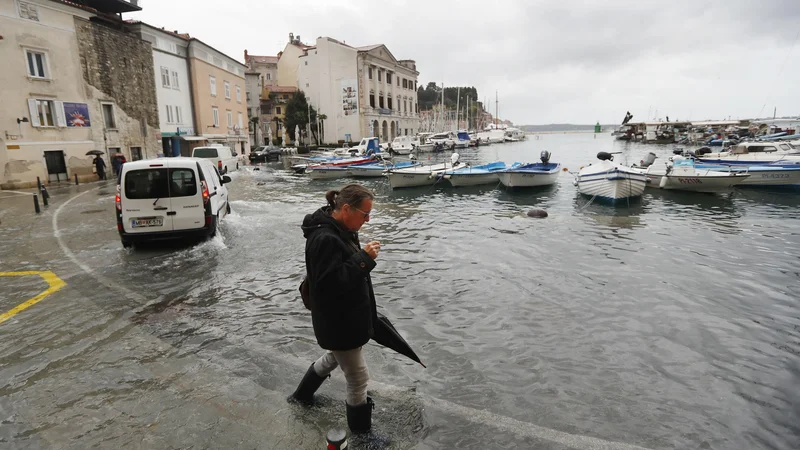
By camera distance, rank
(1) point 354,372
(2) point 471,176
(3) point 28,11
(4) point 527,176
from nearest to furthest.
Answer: (1) point 354,372, (4) point 527,176, (3) point 28,11, (2) point 471,176

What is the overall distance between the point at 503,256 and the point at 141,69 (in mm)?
33362

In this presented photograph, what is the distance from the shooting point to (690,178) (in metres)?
19.9

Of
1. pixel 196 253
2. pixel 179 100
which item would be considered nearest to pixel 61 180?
pixel 179 100

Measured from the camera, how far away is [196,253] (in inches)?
384

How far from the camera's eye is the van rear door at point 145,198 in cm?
923

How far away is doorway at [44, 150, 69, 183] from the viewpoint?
2494 cm

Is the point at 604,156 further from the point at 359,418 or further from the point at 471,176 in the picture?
the point at 359,418

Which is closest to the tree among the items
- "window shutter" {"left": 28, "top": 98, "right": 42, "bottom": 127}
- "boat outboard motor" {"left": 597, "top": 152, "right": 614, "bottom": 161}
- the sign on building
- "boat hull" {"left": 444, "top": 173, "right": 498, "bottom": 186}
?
the sign on building

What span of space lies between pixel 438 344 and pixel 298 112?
216 ft

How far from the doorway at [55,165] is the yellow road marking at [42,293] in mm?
20995

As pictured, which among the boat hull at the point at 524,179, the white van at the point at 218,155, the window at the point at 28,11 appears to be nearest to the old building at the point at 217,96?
the white van at the point at 218,155

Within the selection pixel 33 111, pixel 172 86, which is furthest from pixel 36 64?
pixel 172 86

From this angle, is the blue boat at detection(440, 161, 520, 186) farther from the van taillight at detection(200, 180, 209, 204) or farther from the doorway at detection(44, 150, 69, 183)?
the doorway at detection(44, 150, 69, 183)

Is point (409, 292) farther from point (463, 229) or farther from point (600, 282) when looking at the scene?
point (463, 229)
